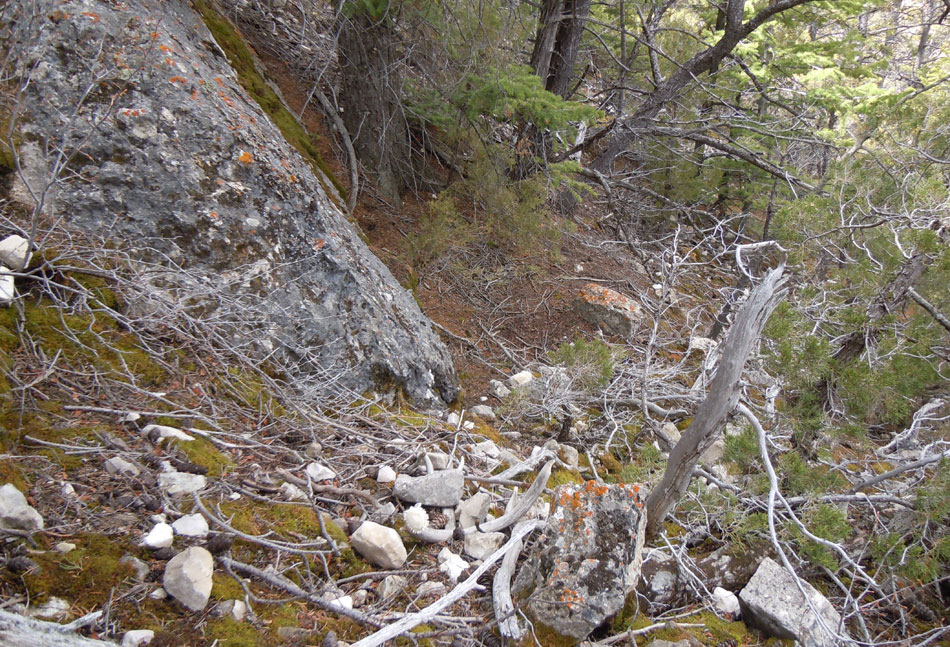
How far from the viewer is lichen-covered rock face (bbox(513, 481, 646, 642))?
1.94 meters

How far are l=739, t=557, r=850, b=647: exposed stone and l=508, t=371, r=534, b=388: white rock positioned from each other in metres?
2.44

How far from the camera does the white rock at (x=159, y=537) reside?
1653 mm

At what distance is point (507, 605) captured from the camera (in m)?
1.97

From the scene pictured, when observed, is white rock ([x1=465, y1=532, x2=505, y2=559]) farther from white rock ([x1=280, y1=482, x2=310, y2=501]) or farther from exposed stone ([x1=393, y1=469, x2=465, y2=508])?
white rock ([x1=280, y1=482, x2=310, y2=501])

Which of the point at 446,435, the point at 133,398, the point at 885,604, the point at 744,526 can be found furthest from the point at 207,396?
the point at 885,604

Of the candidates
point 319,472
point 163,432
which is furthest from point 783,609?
point 163,432

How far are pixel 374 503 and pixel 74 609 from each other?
1.19 metres

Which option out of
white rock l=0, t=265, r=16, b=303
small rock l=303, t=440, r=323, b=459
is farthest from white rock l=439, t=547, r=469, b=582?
white rock l=0, t=265, r=16, b=303

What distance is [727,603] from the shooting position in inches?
100.0

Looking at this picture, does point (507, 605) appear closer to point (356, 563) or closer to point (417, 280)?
point (356, 563)

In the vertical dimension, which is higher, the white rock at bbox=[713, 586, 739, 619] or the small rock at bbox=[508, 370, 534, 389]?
the white rock at bbox=[713, 586, 739, 619]

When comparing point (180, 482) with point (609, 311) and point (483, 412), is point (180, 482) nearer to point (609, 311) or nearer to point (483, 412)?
point (483, 412)

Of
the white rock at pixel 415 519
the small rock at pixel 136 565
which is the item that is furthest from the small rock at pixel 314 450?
the small rock at pixel 136 565

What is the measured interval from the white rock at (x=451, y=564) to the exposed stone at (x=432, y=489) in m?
0.27
